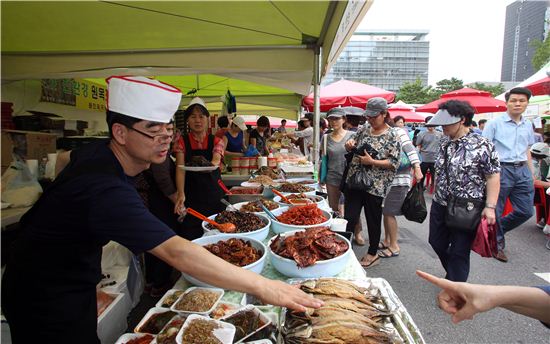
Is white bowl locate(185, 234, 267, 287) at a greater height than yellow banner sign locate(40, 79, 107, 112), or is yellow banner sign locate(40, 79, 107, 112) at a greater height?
yellow banner sign locate(40, 79, 107, 112)

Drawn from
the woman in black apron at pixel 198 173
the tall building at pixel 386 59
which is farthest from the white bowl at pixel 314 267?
the tall building at pixel 386 59

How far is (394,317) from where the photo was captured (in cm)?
130

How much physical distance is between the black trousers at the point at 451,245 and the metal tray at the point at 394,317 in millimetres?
2115

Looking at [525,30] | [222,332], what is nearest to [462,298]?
[222,332]

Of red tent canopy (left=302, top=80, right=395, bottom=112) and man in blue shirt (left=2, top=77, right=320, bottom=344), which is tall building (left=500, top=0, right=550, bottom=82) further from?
man in blue shirt (left=2, top=77, right=320, bottom=344)

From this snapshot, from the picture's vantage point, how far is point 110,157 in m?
1.34

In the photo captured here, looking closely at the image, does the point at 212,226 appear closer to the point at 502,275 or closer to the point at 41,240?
the point at 41,240

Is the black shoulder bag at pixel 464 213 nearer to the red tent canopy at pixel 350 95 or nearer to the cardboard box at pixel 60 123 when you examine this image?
the red tent canopy at pixel 350 95

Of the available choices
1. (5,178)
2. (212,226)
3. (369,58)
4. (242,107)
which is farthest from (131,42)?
(369,58)

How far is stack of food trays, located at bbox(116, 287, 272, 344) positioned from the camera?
1.27m

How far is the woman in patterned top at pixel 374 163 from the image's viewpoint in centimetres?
381

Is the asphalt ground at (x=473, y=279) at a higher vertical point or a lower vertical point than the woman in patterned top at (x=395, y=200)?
lower

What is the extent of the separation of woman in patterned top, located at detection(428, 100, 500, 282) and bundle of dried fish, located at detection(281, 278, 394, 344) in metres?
2.20

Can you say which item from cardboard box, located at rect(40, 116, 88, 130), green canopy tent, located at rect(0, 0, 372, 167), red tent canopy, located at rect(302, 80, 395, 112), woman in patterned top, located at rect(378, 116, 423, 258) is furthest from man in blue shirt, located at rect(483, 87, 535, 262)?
cardboard box, located at rect(40, 116, 88, 130)
